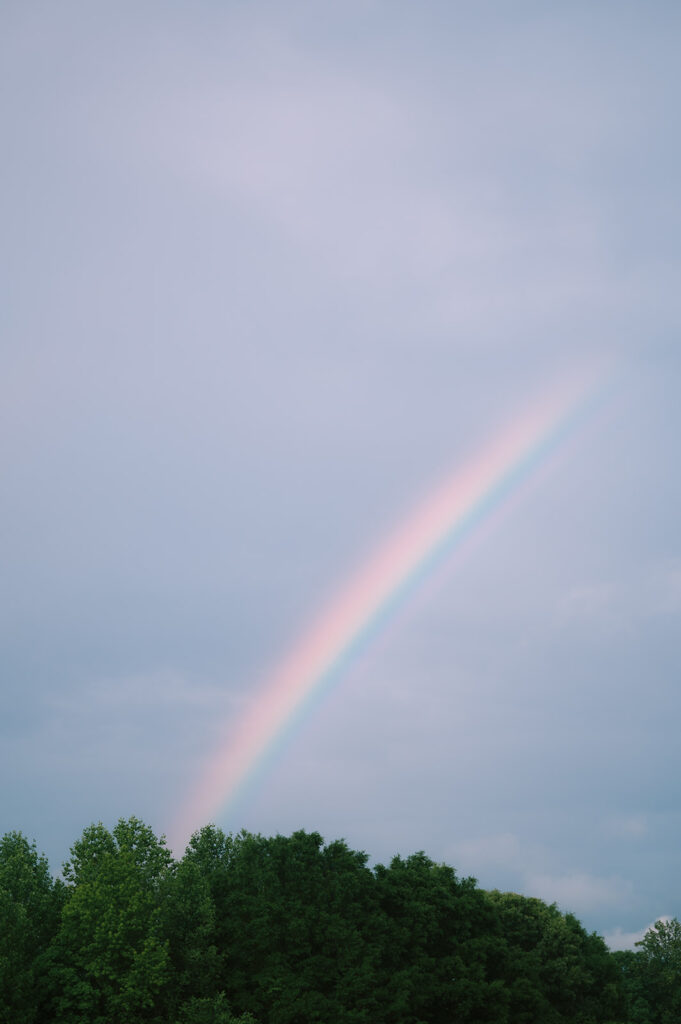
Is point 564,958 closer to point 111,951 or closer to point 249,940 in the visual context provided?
point 249,940

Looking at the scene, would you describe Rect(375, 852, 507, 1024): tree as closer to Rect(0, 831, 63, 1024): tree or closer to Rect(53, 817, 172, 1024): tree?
Rect(53, 817, 172, 1024): tree

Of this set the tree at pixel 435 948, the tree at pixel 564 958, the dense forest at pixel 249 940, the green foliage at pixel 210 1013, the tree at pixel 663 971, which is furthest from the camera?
the tree at pixel 663 971

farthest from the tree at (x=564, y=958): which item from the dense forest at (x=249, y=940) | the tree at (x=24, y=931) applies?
the tree at (x=24, y=931)

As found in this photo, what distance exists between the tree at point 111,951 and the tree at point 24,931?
65.2 inches

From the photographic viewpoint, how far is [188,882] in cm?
6575

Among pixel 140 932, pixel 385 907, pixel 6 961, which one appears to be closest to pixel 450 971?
pixel 385 907

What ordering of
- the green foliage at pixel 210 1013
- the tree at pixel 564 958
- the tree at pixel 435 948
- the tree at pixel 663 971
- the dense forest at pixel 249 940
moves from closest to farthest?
1. the green foliage at pixel 210 1013
2. the dense forest at pixel 249 940
3. the tree at pixel 435 948
4. the tree at pixel 564 958
5. the tree at pixel 663 971

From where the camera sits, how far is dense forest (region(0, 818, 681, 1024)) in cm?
6122

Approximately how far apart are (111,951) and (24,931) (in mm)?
6672

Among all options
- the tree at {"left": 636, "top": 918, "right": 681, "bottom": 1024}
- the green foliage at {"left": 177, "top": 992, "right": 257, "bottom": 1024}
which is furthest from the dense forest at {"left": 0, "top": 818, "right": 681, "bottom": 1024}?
the tree at {"left": 636, "top": 918, "right": 681, "bottom": 1024}

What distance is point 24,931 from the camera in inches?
2499

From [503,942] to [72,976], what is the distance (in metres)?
35.8

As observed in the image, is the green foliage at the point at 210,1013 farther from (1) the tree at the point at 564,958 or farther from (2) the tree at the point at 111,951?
(1) the tree at the point at 564,958

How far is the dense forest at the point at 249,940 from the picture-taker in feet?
201
